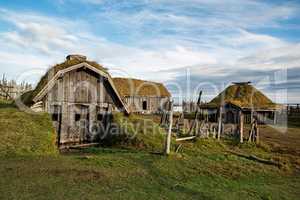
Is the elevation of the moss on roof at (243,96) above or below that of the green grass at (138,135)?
above

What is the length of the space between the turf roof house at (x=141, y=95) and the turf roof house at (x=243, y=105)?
373 inches

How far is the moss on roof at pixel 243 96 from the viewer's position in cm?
4191

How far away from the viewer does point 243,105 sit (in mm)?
38781

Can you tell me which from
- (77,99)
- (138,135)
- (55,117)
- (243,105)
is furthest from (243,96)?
(55,117)

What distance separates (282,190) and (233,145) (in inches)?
361

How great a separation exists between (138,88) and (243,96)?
18.0 m

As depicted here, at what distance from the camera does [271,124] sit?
135ft

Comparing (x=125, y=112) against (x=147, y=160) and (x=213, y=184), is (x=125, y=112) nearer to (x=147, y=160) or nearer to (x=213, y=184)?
(x=147, y=160)

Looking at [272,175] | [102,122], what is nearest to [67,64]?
[102,122]

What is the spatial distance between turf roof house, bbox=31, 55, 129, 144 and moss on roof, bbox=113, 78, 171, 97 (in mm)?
28055

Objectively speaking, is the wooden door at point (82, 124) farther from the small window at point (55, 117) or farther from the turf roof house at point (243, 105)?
the turf roof house at point (243, 105)

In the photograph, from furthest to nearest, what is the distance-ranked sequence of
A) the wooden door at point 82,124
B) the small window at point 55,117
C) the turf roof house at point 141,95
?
1. the turf roof house at point 141,95
2. the wooden door at point 82,124
3. the small window at point 55,117

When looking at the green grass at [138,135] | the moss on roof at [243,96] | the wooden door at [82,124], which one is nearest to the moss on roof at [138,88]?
the moss on roof at [243,96]

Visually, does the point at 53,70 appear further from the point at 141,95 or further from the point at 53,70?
the point at 141,95
